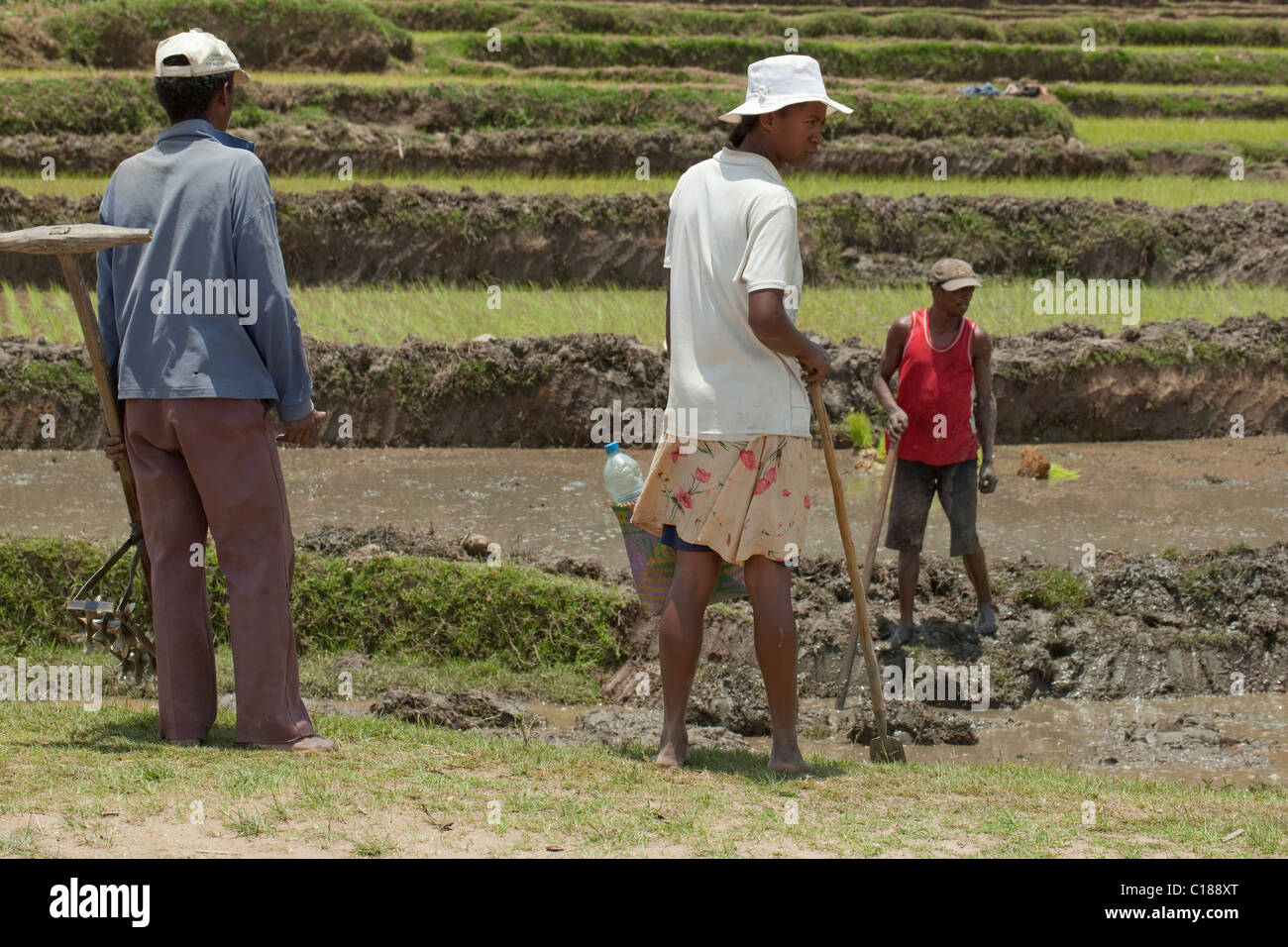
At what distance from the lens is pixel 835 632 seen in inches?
254

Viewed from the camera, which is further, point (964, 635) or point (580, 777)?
point (964, 635)

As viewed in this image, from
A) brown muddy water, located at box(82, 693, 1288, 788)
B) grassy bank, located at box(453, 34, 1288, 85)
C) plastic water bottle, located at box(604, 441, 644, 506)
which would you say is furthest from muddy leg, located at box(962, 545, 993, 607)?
grassy bank, located at box(453, 34, 1288, 85)

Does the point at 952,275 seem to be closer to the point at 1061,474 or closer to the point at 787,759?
the point at 787,759

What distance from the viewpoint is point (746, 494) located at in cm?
405

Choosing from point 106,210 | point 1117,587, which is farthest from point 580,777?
point 1117,587

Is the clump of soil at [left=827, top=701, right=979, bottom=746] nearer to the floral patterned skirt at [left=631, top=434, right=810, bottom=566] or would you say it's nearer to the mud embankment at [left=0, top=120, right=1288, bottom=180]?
the floral patterned skirt at [left=631, top=434, right=810, bottom=566]

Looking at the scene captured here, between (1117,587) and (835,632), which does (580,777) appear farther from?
(1117,587)

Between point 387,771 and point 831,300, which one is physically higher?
point 831,300

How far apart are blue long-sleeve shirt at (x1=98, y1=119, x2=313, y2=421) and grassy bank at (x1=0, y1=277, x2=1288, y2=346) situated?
25.7ft

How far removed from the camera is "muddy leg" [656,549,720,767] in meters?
4.17

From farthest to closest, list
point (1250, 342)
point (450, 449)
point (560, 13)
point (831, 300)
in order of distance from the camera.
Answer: point (560, 13)
point (831, 300)
point (1250, 342)
point (450, 449)

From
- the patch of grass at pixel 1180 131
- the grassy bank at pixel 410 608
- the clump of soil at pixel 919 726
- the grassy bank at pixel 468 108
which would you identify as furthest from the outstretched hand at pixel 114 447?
the patch of grass at pixel 1180 131

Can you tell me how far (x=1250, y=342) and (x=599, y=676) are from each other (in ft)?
27.1

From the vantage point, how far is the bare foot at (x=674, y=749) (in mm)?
4184
